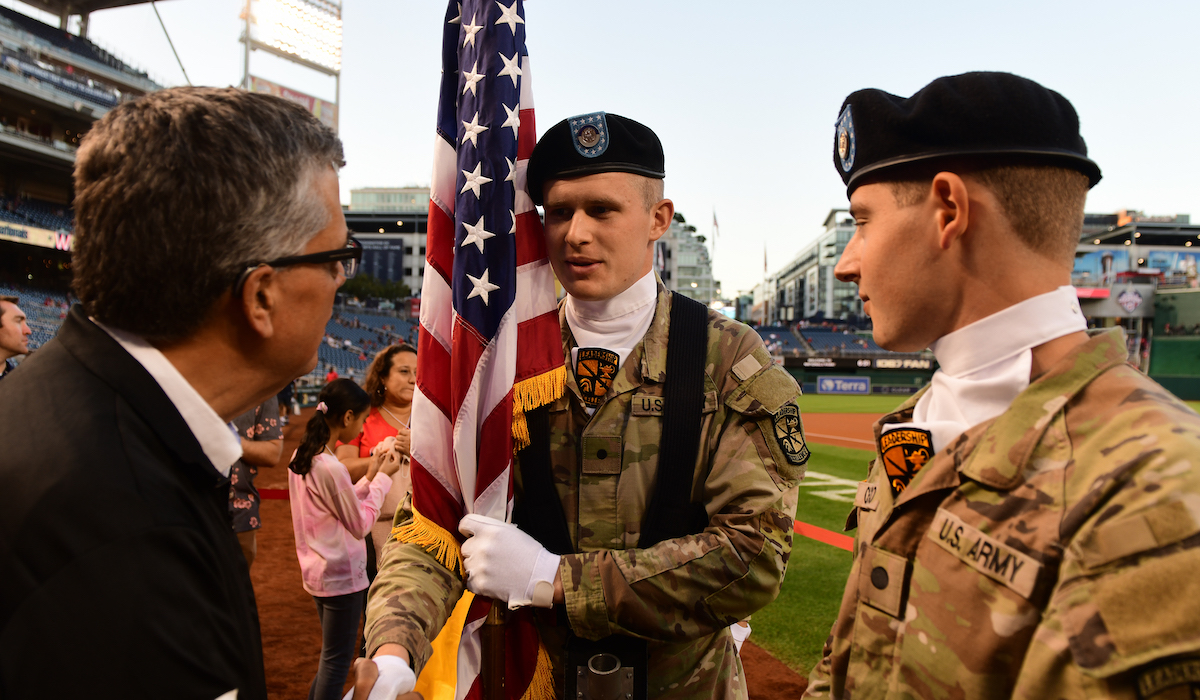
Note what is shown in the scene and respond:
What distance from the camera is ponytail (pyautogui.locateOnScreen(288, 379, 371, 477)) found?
4359 mm

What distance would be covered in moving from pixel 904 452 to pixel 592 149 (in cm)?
148

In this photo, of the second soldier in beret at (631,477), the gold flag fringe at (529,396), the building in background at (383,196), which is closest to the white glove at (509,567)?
the second soldier in beret at (631,477)

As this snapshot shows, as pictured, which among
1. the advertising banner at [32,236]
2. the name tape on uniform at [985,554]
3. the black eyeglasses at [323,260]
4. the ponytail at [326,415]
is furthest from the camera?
the advertising banner at [32,236]

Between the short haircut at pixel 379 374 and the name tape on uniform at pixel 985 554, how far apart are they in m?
4.59

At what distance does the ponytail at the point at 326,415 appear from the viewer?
4.36 metres

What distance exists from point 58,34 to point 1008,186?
172ft

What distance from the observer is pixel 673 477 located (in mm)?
2160

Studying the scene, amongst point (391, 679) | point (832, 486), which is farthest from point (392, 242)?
point (391, 679)

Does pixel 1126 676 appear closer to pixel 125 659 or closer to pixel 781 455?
pixel 781 455

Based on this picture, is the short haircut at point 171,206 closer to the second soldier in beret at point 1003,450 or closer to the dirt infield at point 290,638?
the second soldier in beret at point 1003,450

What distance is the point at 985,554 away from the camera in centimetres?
115

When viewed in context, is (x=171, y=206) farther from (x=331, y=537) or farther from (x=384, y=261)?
(x=384, y=261)

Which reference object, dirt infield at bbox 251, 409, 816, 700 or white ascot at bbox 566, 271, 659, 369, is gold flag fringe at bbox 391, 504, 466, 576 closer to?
white ascot at bbox 566, 271, 659, 369

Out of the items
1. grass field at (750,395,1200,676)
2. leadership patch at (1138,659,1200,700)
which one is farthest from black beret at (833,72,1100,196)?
grass field at (750,395,1200,676)
